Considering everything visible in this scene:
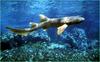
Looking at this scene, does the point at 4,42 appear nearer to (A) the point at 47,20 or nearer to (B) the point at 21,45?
(B) the point at 21,45

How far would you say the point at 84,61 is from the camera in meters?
5.86

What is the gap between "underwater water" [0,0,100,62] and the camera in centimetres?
588

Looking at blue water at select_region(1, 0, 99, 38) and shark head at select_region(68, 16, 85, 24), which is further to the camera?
blue water at select_region(1, 0, 99, 38)

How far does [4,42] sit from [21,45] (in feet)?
1.32

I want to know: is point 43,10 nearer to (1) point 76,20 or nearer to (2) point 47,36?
(2) point 47,36

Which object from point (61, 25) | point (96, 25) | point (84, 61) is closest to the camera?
point (61, 25)

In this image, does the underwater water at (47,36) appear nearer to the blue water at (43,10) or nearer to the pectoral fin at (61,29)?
the blue water at (43,10)

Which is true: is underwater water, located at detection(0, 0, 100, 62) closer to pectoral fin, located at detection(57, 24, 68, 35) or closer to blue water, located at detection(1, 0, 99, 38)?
blue water, located at detection(1, 0, 99, 38)

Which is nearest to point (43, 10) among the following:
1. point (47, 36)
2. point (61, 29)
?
point (47, 36)

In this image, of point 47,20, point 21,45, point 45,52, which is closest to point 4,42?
point 21,45

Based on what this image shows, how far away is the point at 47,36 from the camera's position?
6055 millimetres

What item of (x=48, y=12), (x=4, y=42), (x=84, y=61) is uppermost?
(x=48, y=12)

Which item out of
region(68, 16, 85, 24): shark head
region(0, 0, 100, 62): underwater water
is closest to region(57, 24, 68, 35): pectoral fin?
region(68, 16, 85, 24): shark head

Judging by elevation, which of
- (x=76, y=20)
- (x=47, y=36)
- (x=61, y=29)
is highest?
(x=76, y=20)
